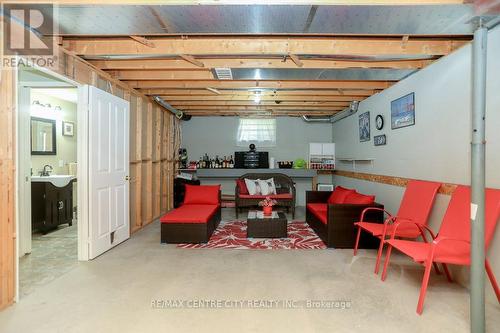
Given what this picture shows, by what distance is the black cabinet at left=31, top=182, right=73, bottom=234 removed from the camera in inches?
183

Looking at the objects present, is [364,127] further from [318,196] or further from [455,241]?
[455,241]

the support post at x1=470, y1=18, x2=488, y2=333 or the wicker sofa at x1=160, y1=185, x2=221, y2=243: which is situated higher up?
the support post at x1=470, y1=18, x2=488, y2=333

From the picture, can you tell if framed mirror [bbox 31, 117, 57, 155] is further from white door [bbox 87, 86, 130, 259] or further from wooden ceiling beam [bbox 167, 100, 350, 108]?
wooden ceiling beam [bbox 167, 100, 350, 108]

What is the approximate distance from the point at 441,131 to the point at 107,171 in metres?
4.16

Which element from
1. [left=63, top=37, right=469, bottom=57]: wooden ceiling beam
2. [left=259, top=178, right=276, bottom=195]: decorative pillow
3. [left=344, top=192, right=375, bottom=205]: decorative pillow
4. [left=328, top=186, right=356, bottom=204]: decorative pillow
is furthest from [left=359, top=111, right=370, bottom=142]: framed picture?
[left=63, top=37, right=469, bottom=57]: wooden ceiling beam

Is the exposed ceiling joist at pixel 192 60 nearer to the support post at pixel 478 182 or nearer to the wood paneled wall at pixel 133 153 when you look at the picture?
the wood paneled wall at pixel 133 153

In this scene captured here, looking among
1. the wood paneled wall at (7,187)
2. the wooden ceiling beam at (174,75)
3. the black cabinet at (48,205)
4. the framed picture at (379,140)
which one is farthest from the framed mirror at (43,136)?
the framed picture at (379,140)

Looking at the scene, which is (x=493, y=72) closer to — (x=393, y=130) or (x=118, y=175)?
(x=393, y=130)

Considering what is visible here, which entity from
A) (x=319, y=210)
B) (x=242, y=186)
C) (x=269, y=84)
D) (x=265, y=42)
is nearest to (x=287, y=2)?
(x=265, y=42)

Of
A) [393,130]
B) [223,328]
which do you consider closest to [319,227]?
[393,130]

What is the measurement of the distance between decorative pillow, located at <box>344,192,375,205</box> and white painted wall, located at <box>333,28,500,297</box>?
1.58ft

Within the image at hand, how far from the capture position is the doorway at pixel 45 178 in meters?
3.47

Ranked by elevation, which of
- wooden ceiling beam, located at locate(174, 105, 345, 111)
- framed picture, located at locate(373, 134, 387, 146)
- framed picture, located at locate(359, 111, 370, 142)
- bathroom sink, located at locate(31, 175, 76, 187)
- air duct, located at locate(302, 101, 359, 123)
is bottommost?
bathroom sink, located at locate(31, 175, 76, 187)

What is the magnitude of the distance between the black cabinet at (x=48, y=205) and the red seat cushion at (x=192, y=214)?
1.99 metres
